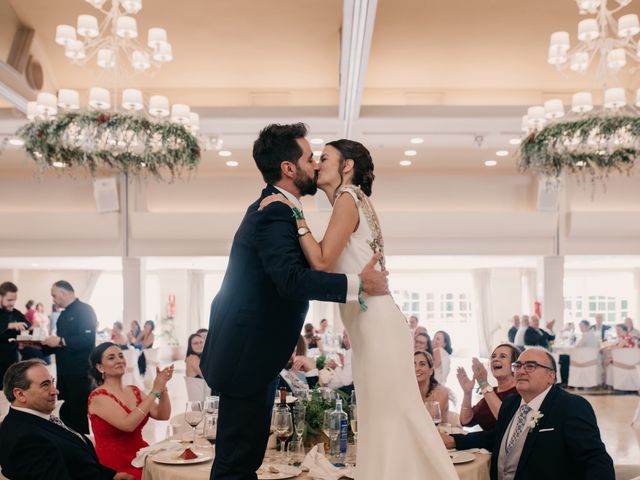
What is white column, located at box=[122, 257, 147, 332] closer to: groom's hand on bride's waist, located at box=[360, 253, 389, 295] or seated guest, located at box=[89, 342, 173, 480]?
seated guest, located at box=[89, 342, 173, 480]

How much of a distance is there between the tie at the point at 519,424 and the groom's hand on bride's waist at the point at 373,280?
1.32m

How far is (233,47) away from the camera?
1037 centimetres

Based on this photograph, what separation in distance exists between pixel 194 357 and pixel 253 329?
5.17 metres

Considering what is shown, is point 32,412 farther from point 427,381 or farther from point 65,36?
point 65,36

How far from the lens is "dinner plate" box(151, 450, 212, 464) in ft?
9.99

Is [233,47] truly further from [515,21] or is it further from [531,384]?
[531,384]

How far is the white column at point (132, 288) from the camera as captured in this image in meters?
14.2

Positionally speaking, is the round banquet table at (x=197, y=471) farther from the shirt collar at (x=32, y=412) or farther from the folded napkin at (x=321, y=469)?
the shirt collar at (x=32, y=412)

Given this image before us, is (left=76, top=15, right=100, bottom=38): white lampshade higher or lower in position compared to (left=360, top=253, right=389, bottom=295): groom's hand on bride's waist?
higher

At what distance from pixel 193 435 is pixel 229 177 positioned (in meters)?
11.3

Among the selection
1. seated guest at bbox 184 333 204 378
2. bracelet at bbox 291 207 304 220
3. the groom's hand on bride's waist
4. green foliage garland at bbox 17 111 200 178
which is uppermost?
green foliage garland at bbox 17 111 200 178

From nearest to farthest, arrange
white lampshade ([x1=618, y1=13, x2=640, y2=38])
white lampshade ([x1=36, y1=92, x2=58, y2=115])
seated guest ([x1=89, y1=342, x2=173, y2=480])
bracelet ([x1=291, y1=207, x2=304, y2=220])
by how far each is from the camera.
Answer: bracelet ([x1=291, y1=207, x2=304, y2=220]) → seated guest ([x1=89, y1=342, x2=173, y2=480]) → white lampshade ([x1=618, y1=13, x2=640, y2=38]) → white lampshade ([x1=36, y1=92, x2=58, y2=115])

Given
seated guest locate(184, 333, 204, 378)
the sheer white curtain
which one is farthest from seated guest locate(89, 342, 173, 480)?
the sheer white curtain

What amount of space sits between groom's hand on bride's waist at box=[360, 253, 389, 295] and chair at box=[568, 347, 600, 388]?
11.4 meters
